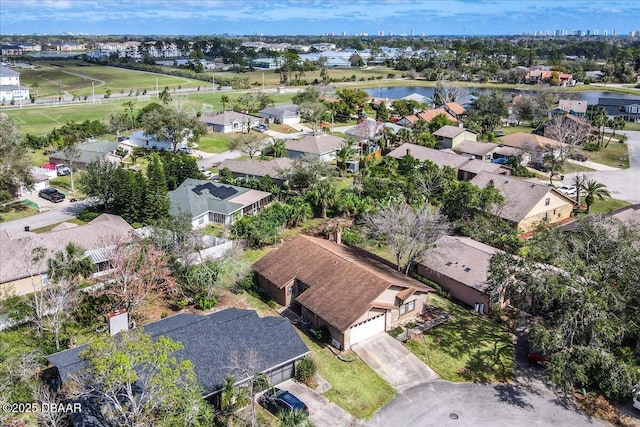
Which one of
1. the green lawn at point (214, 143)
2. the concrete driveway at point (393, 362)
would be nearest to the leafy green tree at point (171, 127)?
the green lawn at point (214, 143)

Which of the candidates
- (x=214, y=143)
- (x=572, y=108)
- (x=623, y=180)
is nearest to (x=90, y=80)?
(x=214, y=143)

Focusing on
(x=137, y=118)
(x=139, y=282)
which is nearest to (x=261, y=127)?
(x=137, y=118)

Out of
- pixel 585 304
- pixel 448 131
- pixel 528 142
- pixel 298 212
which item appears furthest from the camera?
pixel 448 131

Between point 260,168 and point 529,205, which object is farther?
point 260,168

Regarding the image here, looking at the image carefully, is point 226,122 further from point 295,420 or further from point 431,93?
point 431,93

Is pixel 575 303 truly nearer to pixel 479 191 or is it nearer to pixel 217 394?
pixel 217 394

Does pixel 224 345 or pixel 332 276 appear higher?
pixel 332 276
